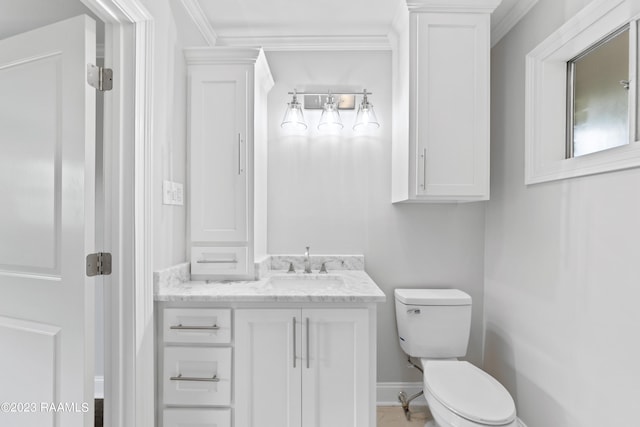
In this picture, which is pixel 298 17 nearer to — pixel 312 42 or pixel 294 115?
pixel 312 42

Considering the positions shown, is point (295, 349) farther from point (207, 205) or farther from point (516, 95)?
point (516, 95)

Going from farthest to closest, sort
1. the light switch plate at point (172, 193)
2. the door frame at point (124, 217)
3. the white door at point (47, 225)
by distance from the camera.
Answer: the light switch plate at point (172, 193) → the door frame at point (124, 217) → the white door at point (47, 225)

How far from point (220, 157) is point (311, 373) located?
3.95ft

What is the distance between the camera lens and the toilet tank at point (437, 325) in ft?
6.49

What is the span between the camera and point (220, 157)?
6.12 feet

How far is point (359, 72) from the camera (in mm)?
2285

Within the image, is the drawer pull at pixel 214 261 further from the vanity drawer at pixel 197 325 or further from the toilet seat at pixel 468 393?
the toilet seat at pixel 468 393

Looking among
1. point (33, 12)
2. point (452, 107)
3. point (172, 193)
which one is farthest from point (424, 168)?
point (33, 12)

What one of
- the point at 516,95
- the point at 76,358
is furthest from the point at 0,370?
the point at 516,95

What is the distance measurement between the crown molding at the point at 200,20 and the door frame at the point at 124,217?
569 millimetres

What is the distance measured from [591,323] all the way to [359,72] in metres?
1.89

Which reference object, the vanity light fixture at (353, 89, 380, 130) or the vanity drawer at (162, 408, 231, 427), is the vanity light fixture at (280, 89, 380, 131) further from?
the vanity drawer at (162, 408, 231, 427)

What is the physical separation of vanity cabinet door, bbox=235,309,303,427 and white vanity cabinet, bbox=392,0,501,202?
39.8 inches

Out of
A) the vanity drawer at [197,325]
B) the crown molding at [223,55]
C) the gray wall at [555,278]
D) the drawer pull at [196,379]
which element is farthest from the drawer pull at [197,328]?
the gray wall at [555,278]
